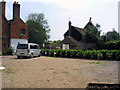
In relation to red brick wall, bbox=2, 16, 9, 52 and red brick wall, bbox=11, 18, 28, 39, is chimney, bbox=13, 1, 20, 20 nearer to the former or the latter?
red brick wall, bbox=11, 18, 28, 39

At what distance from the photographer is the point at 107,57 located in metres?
17.2

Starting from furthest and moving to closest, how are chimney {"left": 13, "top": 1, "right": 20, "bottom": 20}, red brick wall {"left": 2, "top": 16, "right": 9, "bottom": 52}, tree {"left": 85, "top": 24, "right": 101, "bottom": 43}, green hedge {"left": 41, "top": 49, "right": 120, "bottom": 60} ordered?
tree {"left": 85, "top": 24, "right": 101, "bottom": 43} < chimney {"left": 13, "top": 1, "right": 20, "bottom": 20} < red brick wall {"left": 2, "top": 16, "right": 9, "bottom": 52} < green hedge {"left": 41, "top": 49, "right": 120, "bottom": 60}

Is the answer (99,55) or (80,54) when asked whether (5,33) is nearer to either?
(80,54)

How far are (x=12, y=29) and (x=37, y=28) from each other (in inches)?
833

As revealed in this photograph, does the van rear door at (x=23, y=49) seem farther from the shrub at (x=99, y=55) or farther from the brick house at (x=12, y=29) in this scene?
the brick house at (x=12, y=29)

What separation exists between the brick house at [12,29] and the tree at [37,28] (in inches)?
663

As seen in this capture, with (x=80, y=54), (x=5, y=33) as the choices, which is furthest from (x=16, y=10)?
(x=80, y=54)

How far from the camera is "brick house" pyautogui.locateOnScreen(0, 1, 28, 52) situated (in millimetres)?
27781

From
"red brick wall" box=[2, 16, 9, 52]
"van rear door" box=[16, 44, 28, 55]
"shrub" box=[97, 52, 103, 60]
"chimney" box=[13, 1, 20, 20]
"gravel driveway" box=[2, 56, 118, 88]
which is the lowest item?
"gravel driveway" box=[2, 56, 118, 88]

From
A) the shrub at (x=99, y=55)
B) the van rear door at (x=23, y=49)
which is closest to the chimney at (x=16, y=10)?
the van rear door at (x=23, y=49)

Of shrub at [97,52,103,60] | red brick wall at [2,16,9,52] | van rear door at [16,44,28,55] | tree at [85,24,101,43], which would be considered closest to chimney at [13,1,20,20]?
red brick wall at [2,16,9,52]

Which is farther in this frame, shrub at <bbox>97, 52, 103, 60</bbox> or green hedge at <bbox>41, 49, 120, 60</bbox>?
shrub at <bbox>97, 52, 103, 60</bbox>

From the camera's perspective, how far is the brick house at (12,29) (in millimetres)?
27781

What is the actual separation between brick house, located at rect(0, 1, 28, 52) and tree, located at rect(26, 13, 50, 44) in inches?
663
